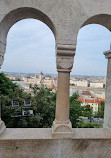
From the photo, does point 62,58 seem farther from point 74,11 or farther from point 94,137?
point 94,137

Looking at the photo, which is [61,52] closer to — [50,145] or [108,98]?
[108,98]

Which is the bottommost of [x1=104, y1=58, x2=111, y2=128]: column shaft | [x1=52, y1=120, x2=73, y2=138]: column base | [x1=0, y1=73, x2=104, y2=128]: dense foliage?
[x1=0, y1=73, x2=104, y2=128]: dense foliage

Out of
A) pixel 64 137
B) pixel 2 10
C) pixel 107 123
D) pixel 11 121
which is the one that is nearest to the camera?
pixel 2 10

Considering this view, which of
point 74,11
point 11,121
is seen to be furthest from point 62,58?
point 11,121

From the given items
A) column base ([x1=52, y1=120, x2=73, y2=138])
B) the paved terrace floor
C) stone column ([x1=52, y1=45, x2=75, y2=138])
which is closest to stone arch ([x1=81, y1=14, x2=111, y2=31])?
stone column ([x1=52, y1=45, x2=75, y2=138])

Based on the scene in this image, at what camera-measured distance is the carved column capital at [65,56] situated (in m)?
2.50

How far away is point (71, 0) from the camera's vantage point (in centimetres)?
250

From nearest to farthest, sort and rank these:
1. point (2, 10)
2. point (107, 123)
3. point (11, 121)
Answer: point (2, 10), point (107, 123), point (11, 121)

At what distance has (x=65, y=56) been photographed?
2.54 metres

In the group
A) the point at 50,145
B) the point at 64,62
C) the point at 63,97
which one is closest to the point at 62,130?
the point at 50,145

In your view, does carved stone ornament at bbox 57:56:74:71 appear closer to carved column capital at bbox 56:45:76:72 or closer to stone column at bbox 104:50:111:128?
carved column capital at bbox 56:45:76:72

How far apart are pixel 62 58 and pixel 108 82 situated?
4.40 feet

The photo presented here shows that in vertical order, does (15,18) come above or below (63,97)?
above

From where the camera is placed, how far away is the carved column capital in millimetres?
2498
